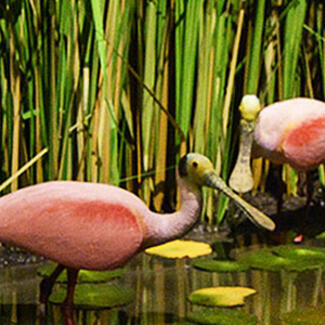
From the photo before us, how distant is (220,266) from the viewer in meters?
3.77

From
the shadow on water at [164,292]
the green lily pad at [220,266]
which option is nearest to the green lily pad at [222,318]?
the shadow on water at [164,292]

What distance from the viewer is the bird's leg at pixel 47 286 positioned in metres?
3.15

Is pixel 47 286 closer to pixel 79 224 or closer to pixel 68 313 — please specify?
pixel 68 313

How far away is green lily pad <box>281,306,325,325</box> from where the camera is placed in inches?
125

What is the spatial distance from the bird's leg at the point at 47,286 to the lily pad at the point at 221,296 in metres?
0.49

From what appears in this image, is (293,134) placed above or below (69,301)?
above

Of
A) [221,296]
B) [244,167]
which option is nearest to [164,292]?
[221,296]

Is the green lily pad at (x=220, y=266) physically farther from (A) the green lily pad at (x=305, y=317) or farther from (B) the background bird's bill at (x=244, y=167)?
(A) the green lily pad at (x=305, y=317)

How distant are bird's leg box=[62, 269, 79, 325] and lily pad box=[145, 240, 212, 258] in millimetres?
847

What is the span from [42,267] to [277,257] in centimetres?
88

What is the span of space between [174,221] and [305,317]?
1.73 feet

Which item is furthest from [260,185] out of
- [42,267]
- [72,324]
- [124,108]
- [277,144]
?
[72,324]

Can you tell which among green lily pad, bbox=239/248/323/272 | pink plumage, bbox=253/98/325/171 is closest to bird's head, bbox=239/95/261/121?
pink plumage, bbox=253/98/325/171

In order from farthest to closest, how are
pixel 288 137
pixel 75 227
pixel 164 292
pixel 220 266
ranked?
1. pixel 288 137
2. pixel 220 266
3. pixel 164 292
4. pixel 75 227
